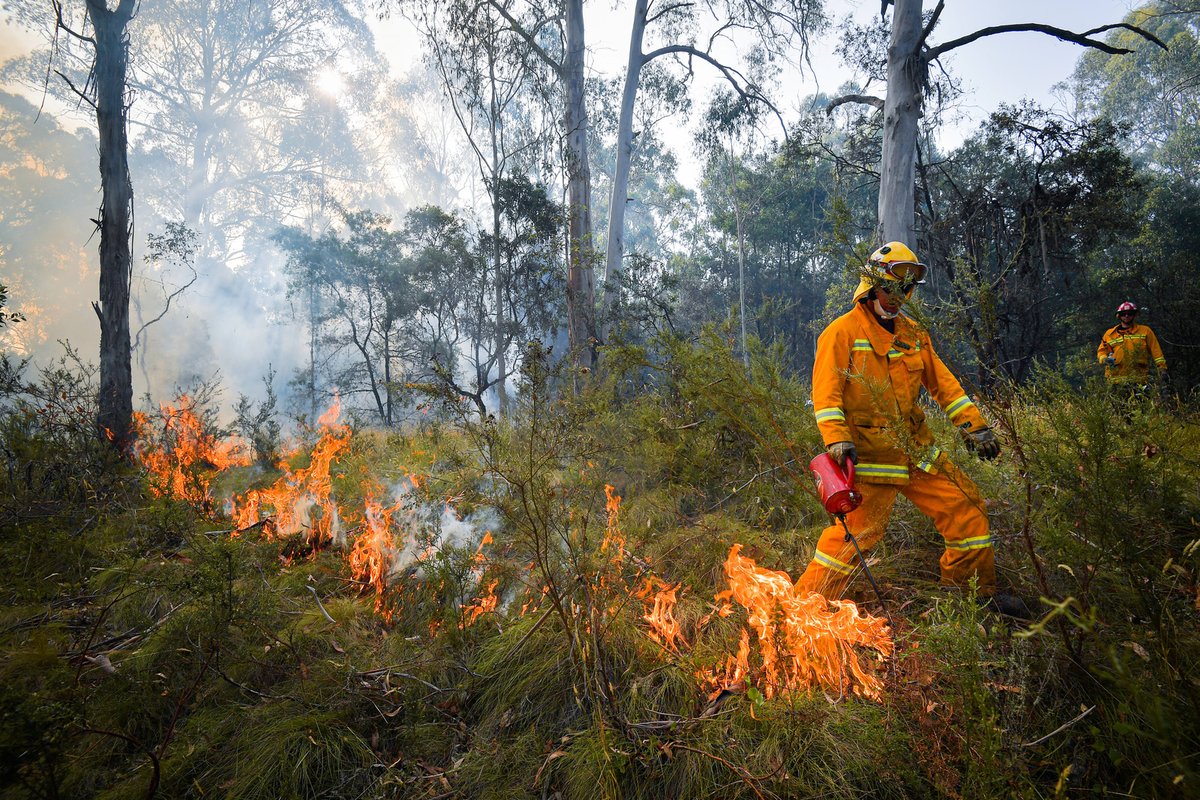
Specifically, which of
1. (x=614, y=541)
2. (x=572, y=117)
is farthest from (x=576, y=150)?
(x=614, y=541)

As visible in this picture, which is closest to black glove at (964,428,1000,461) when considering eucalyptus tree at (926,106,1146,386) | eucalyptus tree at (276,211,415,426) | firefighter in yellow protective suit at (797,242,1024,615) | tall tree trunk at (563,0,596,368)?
firefighter in yellow protective suit at (797,242,1024,615)

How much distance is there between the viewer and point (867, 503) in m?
2.60

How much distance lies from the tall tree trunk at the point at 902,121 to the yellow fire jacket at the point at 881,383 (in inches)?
177

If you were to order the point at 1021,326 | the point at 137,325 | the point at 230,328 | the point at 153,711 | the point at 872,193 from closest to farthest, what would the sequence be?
the point at 153,711 → the point at 1021,326 → the point at 872,193 → the point at 137,325 → the point at 230,328

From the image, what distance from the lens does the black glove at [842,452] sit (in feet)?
8.23

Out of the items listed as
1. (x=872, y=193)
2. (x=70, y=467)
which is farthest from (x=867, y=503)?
(x=872, y=193)

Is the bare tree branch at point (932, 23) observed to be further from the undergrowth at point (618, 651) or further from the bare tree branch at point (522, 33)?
the bare tree branch at point (522, 33)

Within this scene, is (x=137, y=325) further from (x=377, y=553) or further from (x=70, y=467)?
(x=377, y=553)

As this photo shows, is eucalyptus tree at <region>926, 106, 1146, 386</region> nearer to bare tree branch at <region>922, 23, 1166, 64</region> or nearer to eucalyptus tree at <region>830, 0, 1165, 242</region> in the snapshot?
eucalyptus tree at <region>830, 0, 1165, 242</region>

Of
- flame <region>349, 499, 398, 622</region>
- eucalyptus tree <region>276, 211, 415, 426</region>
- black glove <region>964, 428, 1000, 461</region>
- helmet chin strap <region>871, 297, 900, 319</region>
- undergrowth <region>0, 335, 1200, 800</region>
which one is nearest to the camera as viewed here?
undergrowth <region>0, 335, 1200, 800</region>

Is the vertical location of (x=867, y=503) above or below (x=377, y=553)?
above

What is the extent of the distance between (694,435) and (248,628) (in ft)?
11.6

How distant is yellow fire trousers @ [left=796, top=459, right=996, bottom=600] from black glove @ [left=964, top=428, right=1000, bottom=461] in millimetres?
164

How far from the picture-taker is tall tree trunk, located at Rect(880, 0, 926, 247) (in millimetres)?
6527
